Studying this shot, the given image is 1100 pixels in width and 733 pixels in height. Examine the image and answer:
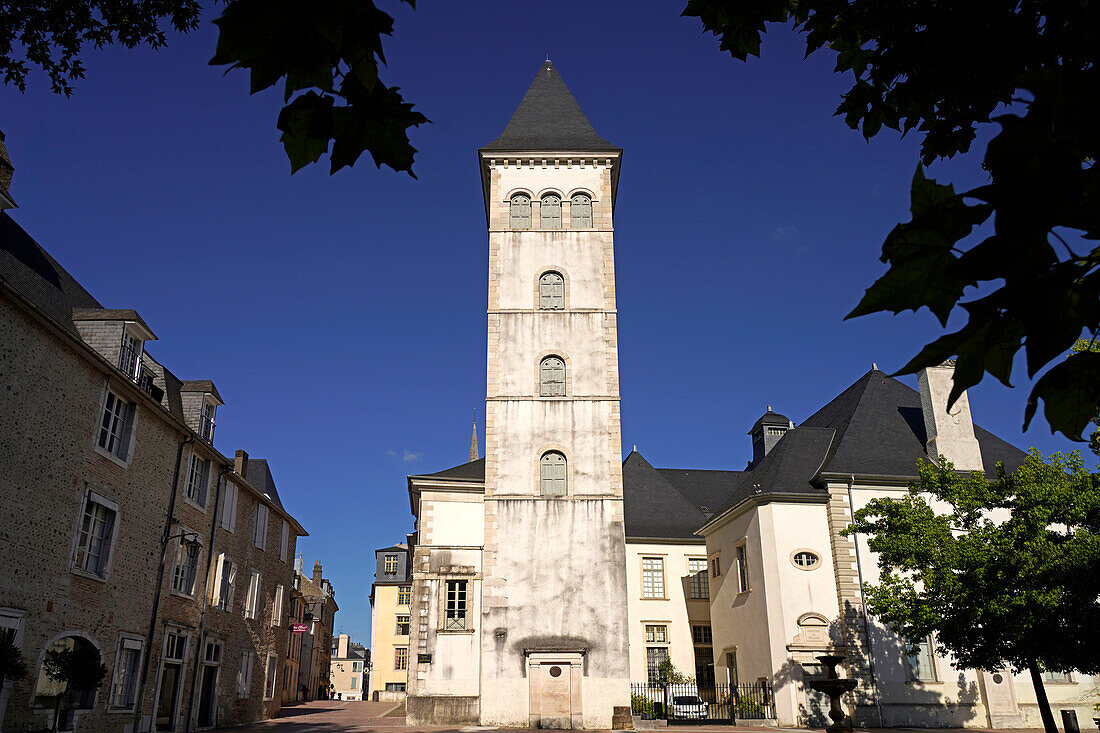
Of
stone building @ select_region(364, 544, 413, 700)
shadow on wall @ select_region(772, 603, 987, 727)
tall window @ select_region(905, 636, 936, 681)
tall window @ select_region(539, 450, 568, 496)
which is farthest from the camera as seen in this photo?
stone building @ select_region(364, 544, 413, 700)

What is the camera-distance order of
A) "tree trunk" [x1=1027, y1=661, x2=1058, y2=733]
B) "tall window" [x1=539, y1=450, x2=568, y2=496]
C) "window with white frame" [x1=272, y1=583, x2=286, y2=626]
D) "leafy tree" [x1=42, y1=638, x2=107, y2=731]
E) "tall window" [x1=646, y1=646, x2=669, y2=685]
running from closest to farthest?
"leafy tree" [x1=42, y1=638, x2=107, y2=731] → "tree trunk" [x1=1027, y1=661, x2=1058, y2=733] → "tall window" [x1=539, y1=450, x2=568, y2=496] → "window with white frame" [x1=272, y1=583, x2=286, y2=626] → "tall window" [x1=646, y1=646, x2=669, y2=685]

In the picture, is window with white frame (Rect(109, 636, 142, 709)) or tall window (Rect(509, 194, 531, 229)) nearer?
window with white frame (Rect(109, 636, 142, 709))

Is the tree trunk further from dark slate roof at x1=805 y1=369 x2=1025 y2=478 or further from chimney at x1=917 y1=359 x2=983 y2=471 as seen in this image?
chimney at x1=917 y1=359 x2=983 y2=471

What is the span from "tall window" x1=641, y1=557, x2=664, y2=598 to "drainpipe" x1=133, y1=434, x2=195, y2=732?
2476 cm

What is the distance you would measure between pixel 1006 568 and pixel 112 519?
883 inches

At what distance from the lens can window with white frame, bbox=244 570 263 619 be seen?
29266 millimetres

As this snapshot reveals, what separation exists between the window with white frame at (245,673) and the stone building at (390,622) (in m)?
29.3

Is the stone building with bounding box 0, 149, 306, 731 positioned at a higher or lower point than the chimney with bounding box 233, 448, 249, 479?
lower

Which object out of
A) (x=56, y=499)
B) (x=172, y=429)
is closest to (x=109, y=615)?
(x=56, y=499)

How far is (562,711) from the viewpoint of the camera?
26344mm

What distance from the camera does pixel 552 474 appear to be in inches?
1151

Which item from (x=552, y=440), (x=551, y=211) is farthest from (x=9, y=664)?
(x=551, y=211)

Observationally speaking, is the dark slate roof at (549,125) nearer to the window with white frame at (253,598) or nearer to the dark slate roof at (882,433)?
the dark slate roof at (882,433)

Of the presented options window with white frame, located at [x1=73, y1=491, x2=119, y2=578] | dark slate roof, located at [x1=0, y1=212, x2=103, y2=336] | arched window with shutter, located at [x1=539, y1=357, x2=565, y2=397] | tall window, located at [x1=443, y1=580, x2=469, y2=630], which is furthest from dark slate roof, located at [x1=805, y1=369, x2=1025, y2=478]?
dark slate roof, located at [x1=0, y1=212, x2=103, y2=336]
